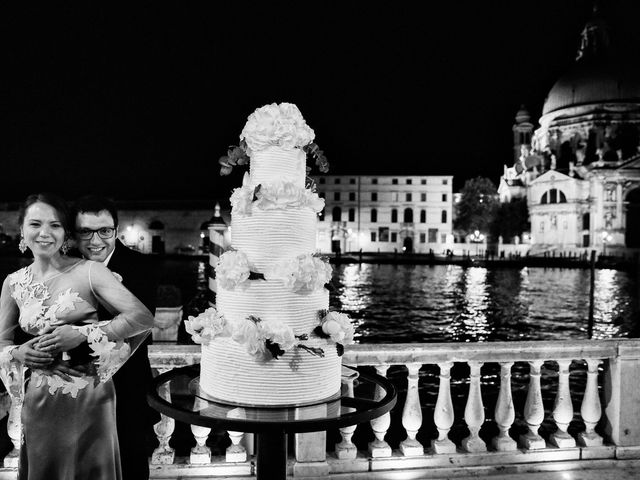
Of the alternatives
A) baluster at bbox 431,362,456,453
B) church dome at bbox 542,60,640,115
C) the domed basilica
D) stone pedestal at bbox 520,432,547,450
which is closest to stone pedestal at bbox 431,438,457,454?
baluster at bbox 431,362,456,453

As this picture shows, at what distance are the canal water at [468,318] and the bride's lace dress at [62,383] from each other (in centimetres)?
573

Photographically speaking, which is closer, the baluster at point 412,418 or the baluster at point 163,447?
the baluster at point 163,447

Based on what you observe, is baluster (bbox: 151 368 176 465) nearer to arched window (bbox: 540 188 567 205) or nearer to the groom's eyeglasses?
the groom's eyeglasses

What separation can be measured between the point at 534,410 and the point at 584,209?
76.5 meters

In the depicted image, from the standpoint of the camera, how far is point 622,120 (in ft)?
278

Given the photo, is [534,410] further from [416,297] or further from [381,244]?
[381,244]

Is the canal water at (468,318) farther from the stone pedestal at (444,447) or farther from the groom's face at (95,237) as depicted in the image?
the groom's face at (95,237)

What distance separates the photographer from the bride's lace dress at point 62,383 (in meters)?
2.79

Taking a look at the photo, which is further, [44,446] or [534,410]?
[534,410]

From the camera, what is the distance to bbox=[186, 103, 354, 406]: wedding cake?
106 inches

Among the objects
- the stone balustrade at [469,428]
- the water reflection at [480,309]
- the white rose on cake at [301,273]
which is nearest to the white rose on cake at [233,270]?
the white rose on cake at [301,273]

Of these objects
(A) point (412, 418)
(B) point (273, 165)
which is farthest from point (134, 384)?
(A) point (412, 418)

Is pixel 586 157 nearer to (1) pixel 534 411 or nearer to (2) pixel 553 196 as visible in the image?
(2) pixel 553 196

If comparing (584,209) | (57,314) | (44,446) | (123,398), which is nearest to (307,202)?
(57,314)
